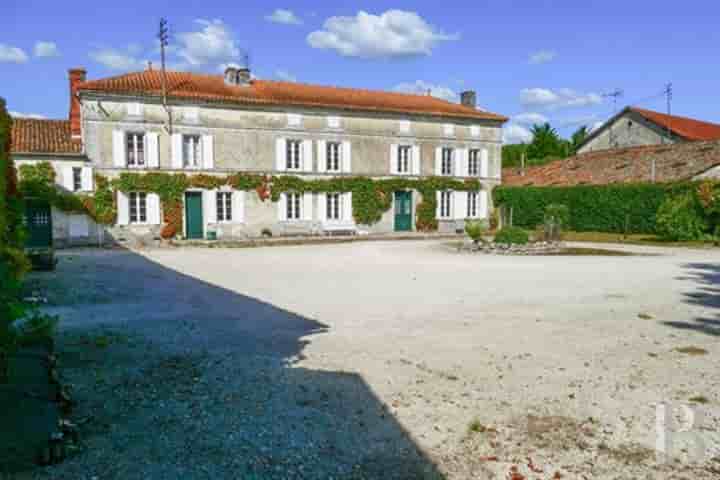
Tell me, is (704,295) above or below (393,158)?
below

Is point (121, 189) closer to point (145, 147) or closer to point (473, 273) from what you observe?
point (145, 147)

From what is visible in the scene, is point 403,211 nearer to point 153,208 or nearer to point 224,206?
point 224,206

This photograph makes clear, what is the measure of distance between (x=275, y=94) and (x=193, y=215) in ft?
22.5

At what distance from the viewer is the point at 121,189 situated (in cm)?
2188

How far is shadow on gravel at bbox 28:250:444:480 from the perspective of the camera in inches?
122

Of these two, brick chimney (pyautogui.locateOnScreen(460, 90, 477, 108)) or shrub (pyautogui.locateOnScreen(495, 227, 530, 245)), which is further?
brick chimney (pyautogui.locateOnScreen(460, 90, 477, 108))

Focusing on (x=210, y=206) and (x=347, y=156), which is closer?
(x=210, y=206)

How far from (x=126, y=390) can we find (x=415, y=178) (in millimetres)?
24232

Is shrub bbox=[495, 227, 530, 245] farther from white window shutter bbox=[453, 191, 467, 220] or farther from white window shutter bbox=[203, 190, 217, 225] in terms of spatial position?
white window shutter bbox=[203, 190, 217, 225]

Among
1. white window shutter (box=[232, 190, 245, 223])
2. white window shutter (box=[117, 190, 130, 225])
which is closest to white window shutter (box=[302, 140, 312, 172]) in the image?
white window shutter (box=[232, 190, 245, 223])

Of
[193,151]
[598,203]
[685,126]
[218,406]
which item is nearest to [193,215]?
[193,151]

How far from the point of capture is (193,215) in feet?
77.2

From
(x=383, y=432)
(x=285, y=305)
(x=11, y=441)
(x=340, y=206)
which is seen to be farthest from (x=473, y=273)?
(x=340, y=206)

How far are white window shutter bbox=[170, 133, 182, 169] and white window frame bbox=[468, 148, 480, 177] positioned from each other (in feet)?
48.0
